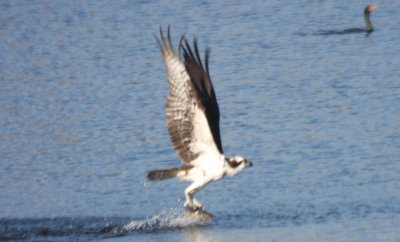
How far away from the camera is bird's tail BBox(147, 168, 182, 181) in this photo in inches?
405

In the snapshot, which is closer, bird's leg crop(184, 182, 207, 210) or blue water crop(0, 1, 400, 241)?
bird's leg crop(184, 182, 207, 210)

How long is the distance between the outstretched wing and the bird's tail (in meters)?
0.16

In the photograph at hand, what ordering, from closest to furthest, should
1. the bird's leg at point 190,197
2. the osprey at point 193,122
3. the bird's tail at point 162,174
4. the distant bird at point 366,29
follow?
the osprey at point 193,122
the bird's tail at point 162,174
the bird's leg at point 190,197
the distant bird at point 366,29

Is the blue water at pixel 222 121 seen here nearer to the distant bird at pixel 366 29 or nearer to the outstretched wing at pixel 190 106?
the distant bird at pixel 366 29

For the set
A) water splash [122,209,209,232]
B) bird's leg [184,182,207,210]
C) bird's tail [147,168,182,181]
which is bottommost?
water splash [122,209,209,232]

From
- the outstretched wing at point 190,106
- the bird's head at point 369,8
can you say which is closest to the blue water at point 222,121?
the bird's head at point 369,8

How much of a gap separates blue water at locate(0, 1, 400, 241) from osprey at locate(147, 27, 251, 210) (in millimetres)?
415

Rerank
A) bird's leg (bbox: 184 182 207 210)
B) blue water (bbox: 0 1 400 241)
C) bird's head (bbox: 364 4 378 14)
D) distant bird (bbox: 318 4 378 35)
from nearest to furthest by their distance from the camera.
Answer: bird's leg (bbox: 184 182 207 210)
blue water (bbox: 0 1 400 241)
distant bird (bbox: 318 4 378 35)
bird's head (bbox: 364 4 378 14)

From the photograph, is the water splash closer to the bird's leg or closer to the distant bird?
the bird's leg

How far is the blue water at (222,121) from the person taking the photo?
10.6 m

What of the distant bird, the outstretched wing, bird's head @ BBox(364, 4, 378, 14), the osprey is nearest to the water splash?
the osprey

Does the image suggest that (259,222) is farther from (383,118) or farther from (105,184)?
(383,118)

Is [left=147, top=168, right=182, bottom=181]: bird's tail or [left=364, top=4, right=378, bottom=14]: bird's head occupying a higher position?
[left=364, top=4, right=378, bottom=14]: bird's head

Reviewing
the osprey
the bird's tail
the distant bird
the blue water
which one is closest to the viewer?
the osprey
